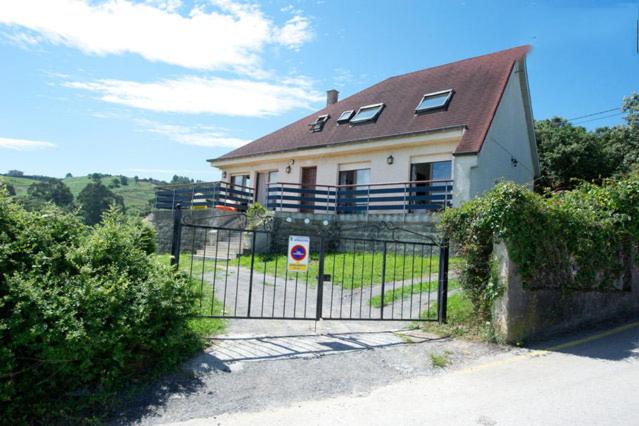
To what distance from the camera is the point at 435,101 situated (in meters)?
17.3

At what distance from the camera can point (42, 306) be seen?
3.60 meters

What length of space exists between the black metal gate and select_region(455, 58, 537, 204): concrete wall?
2912mm

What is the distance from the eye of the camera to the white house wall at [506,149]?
1447 cm

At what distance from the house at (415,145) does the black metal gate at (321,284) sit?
2.35 meters

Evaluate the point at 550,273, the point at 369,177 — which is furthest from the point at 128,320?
the point at 369,177

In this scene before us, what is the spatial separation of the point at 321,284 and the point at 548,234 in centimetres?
356

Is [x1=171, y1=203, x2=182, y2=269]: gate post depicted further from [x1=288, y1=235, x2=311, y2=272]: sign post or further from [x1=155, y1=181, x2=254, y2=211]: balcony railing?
[x1=155, y1=181, x2=254, y2=211]: balcony railing

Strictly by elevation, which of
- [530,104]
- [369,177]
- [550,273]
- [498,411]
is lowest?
[498,411]

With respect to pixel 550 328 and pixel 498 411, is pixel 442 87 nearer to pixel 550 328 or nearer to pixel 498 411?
pixel 550 328

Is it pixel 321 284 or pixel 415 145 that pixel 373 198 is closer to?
pixel 415 145

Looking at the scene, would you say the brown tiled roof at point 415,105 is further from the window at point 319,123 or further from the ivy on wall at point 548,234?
the ivy on wall at point 548,234

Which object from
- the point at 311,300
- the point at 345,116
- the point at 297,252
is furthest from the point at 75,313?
the point at 345,116

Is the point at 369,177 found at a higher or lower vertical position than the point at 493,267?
higher

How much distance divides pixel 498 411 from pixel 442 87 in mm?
16519
